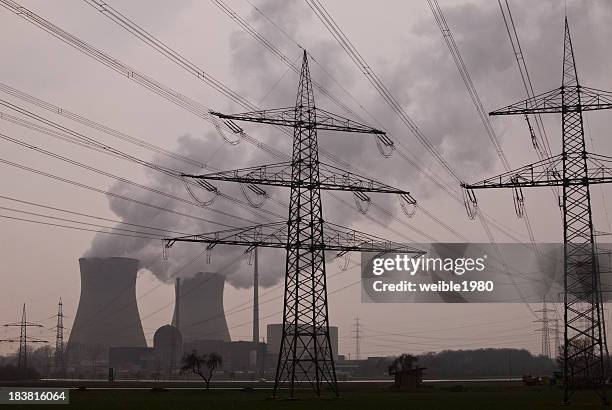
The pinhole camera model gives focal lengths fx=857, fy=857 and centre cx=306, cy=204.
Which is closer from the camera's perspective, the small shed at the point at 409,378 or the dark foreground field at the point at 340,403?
the dark foreground field at the point at 340,403

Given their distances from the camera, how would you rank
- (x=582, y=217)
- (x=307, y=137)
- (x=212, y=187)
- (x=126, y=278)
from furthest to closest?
(x=126, y=278) → (x=307, y=137) → (x=212, y=187) → (x=582, y=217)

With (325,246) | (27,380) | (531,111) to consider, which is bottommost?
(27,380)

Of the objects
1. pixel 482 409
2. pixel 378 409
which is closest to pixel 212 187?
pixel 378 409

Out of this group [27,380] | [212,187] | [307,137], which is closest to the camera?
[212,187]

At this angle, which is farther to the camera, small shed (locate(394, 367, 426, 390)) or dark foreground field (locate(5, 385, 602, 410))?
small shed (locate(394, 367, 426, 390))

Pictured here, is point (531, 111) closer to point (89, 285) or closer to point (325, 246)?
point (325, 246)

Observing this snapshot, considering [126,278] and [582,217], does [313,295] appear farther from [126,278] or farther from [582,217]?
[126,278]

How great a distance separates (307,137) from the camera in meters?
61.0

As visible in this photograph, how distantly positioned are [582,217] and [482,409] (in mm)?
12657

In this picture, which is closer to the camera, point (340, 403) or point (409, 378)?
point (340, 403)

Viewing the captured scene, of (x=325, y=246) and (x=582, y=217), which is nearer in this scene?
(x=582, y=217)

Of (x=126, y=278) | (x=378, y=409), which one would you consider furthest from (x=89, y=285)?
(x=378, y=409)

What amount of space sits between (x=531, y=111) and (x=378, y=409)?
20178 mm

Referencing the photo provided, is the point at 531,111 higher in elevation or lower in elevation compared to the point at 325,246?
higher
